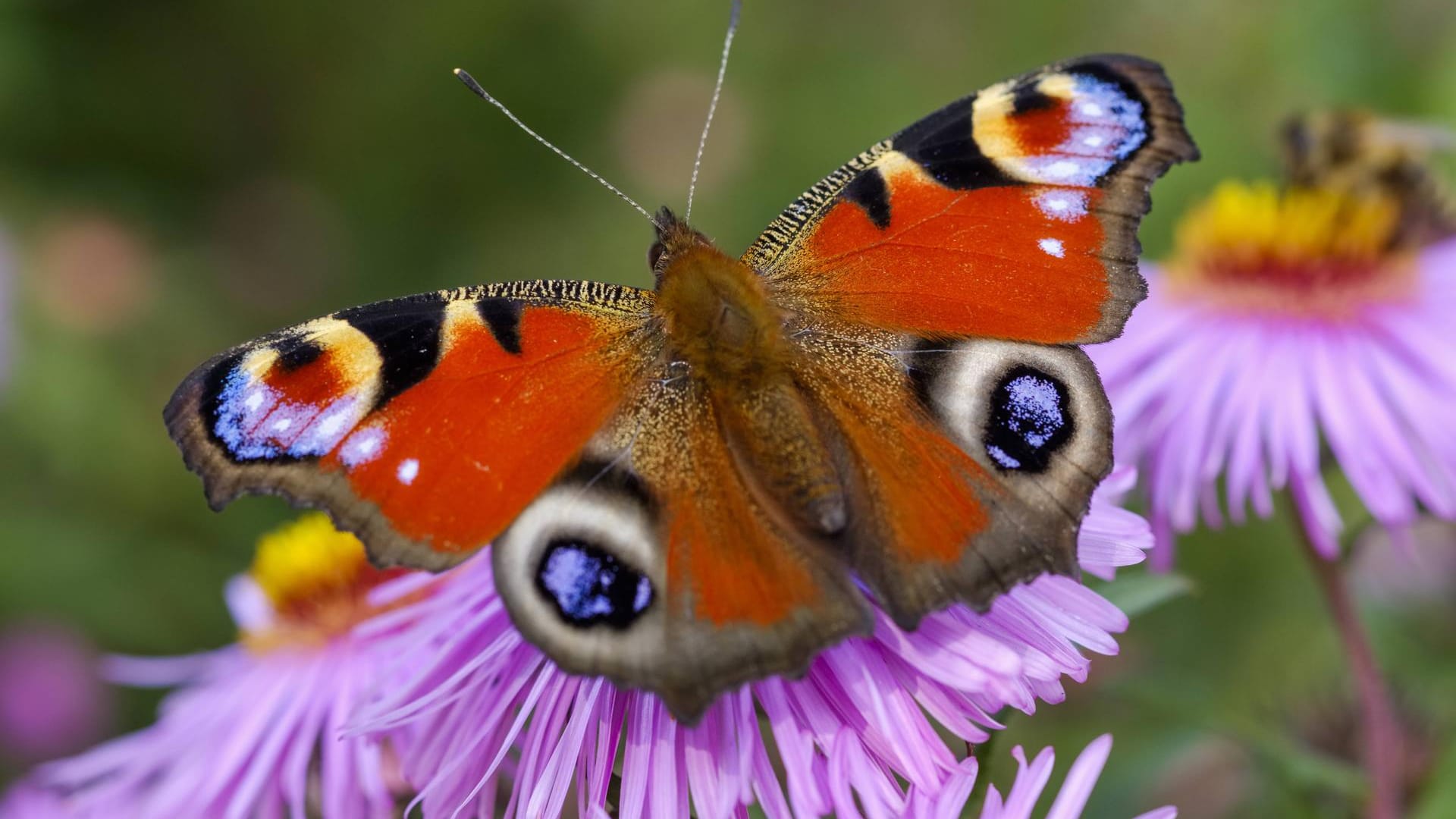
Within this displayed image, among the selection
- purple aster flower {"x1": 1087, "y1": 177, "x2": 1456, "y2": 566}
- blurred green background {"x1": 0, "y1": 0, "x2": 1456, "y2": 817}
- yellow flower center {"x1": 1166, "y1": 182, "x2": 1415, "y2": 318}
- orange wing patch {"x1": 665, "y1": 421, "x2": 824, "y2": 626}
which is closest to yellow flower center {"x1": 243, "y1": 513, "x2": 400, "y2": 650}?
orange wing patch {"x1": 665, "y1": 421, "x2": 824, "y2": 626}

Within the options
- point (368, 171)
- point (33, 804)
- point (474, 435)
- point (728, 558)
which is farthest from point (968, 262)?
point (368, 171)

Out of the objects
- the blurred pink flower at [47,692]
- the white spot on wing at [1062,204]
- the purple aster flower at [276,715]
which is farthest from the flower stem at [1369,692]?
the blurred pink flower at [47,692]

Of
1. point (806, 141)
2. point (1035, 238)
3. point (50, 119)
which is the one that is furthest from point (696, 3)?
point (1035, 238)

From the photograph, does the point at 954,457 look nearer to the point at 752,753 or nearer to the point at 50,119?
the point at 752,753

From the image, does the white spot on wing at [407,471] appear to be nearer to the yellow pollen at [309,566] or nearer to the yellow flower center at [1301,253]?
the yellow pollen at [309,566]

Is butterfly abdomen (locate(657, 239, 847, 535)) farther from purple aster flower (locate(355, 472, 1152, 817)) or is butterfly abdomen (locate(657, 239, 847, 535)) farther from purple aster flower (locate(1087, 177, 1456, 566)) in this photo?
purple aster flower (locate(1087, 177, 1456, 566))

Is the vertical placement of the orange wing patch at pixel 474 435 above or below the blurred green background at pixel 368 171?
below

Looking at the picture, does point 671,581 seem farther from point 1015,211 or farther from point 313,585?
point 313,585

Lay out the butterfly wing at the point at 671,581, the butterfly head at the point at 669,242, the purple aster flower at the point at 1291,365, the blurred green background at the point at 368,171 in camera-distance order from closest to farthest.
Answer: the butterfly wing at the point at 671,581
the butterfly head at the point at 669,242
the purple aster flower at the point at 1291,365
the blurred green background at the point at 368,171
